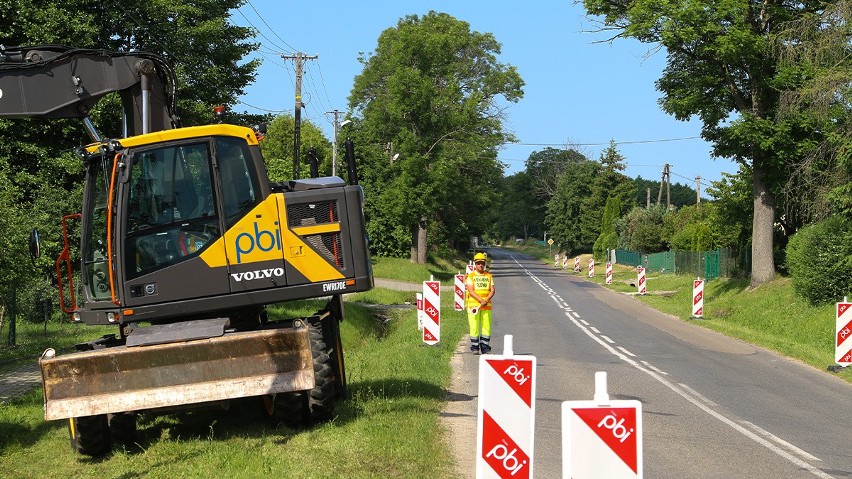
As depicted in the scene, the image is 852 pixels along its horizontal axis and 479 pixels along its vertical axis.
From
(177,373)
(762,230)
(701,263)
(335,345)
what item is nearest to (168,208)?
(177,373)

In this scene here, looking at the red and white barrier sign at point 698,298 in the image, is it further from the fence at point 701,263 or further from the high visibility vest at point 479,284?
the high visibility vest at point 479,284

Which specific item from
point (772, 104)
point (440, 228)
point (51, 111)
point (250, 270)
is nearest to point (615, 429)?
point (250, 270)

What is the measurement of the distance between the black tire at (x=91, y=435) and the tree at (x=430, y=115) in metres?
46.7

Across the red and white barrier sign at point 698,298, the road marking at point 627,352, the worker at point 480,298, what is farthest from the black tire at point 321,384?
the red and white barrier sign at point 698,298

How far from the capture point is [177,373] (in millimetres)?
9586

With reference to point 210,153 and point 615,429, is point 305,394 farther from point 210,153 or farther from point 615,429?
point 615,429

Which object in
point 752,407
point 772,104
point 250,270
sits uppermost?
point 772,104

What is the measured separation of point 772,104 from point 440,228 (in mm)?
41322

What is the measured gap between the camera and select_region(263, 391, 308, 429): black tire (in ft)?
34.1

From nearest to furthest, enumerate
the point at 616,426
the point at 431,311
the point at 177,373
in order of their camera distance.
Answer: the point at 616,426, the point at 177,373, the point at 431,311

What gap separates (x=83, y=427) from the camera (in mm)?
9797

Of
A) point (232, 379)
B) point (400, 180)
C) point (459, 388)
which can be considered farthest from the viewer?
point (400, 180)

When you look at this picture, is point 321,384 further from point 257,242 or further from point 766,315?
point 766,315

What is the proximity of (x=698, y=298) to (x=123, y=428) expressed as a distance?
24313 millimetres
